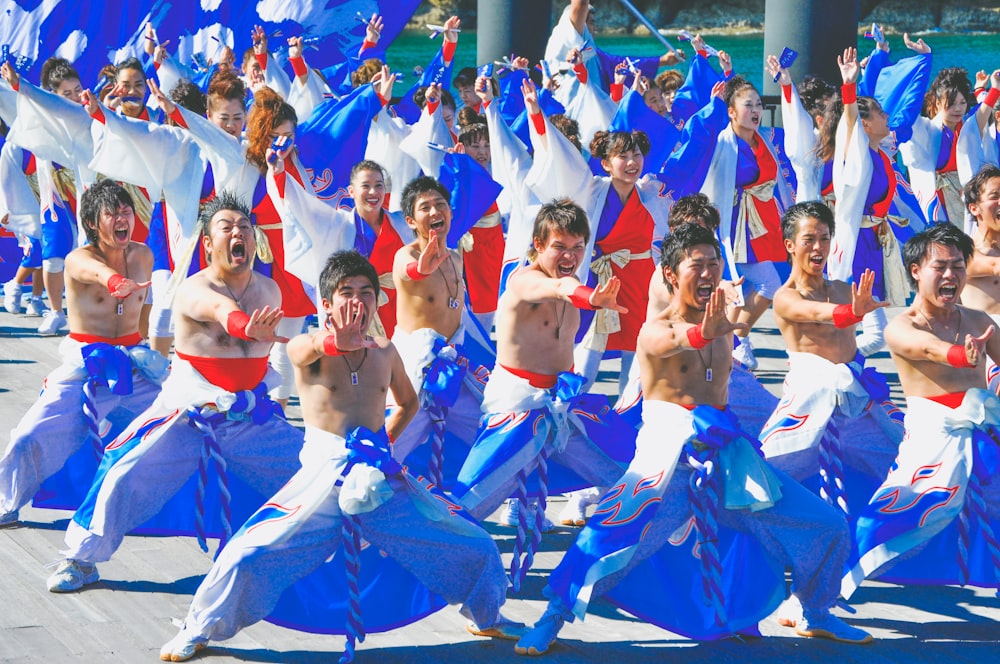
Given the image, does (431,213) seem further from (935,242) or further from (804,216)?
(935,242)

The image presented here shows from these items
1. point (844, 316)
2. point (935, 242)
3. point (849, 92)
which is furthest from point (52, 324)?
point (935, 242)

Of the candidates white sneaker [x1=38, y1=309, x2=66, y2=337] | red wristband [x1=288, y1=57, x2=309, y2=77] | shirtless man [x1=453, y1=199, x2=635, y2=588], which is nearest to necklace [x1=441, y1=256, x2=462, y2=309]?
shirtless man [x1=453, y1=199, x2=635, y2=588]

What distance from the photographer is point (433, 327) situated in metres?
5.65

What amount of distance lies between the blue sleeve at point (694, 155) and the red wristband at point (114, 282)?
3261mm

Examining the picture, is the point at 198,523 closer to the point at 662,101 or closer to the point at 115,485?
the point at 115,485

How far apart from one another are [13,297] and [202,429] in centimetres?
584

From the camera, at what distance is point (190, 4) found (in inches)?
426

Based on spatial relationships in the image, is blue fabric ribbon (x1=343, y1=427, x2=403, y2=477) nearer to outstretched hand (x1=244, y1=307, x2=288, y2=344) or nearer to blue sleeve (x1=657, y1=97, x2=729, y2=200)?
outstretched hand (x1=244, y1=307, x2=288, y2=344)

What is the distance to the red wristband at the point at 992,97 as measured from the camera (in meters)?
9.51

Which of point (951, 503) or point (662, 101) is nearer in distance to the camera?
point (951, 503)

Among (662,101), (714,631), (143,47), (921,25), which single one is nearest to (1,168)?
(143,47)

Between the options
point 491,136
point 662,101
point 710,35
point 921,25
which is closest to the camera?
point 491,136

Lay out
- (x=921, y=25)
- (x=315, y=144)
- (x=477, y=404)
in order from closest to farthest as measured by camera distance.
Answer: (x=477, y=404), (x=315, y=144), (x=921, y=25)

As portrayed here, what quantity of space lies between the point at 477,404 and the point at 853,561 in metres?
1.53
